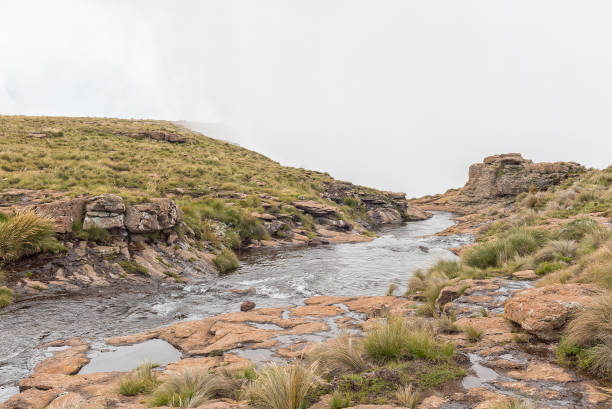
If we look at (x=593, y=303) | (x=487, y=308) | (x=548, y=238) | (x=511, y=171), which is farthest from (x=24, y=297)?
(x=511, y=171)

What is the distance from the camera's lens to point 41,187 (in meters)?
15.9

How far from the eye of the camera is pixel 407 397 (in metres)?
3.68

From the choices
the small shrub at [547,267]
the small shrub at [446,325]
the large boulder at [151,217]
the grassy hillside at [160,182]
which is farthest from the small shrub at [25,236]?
the small shrub at [547,267]

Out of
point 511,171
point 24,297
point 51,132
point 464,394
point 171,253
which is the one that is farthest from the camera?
point 511,171

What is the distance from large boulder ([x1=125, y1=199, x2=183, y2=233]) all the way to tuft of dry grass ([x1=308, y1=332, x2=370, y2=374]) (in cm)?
1105

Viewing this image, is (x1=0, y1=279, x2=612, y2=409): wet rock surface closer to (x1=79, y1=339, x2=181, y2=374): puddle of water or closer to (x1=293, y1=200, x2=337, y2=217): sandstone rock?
(x1=79, y1=339, x2=181, y2=374): puddle of water

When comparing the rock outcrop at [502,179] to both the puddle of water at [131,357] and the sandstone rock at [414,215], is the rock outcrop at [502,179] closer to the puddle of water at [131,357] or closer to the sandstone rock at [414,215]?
the sandstone rock at [414,215]

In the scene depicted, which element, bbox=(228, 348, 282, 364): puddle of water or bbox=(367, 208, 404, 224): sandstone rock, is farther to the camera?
bbox=(367, 208, 404, 224): sandstone rock

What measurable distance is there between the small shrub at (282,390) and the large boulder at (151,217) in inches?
454

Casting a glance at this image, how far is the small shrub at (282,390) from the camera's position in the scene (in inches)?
145

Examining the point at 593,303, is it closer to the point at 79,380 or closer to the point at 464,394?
the point at 464,394

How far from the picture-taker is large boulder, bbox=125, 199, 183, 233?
13.6 metres

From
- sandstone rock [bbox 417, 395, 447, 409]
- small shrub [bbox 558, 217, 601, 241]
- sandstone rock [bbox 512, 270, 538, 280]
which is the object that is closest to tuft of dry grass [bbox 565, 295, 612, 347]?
sandstone rock [bbox 417, 395, 447, 409]

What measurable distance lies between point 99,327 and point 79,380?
304cm
